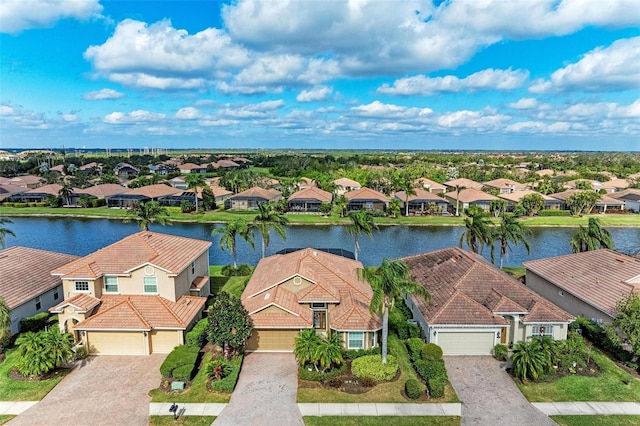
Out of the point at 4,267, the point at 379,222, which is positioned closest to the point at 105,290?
the point at 4,267

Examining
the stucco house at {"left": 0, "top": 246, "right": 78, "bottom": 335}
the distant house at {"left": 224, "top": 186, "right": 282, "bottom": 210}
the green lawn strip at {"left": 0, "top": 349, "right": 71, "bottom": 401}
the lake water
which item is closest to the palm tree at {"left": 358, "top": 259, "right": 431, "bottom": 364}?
the green lawn strip at {"left": 0, "top": 349, "right": 71, "bottom": 401}

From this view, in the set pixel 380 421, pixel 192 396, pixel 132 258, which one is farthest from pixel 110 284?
pixel 380 421

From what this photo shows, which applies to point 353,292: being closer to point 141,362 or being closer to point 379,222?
point 141,362

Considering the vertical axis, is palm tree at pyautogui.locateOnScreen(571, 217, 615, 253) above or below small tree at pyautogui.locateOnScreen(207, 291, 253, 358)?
above

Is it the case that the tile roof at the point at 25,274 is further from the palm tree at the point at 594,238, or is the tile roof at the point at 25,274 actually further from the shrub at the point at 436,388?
the palm tree at the point at 594,238

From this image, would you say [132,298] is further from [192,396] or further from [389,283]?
[389,283]

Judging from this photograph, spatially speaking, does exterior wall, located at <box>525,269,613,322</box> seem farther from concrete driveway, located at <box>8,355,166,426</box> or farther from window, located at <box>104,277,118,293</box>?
window, located at <box>104,277,118,293</box>
